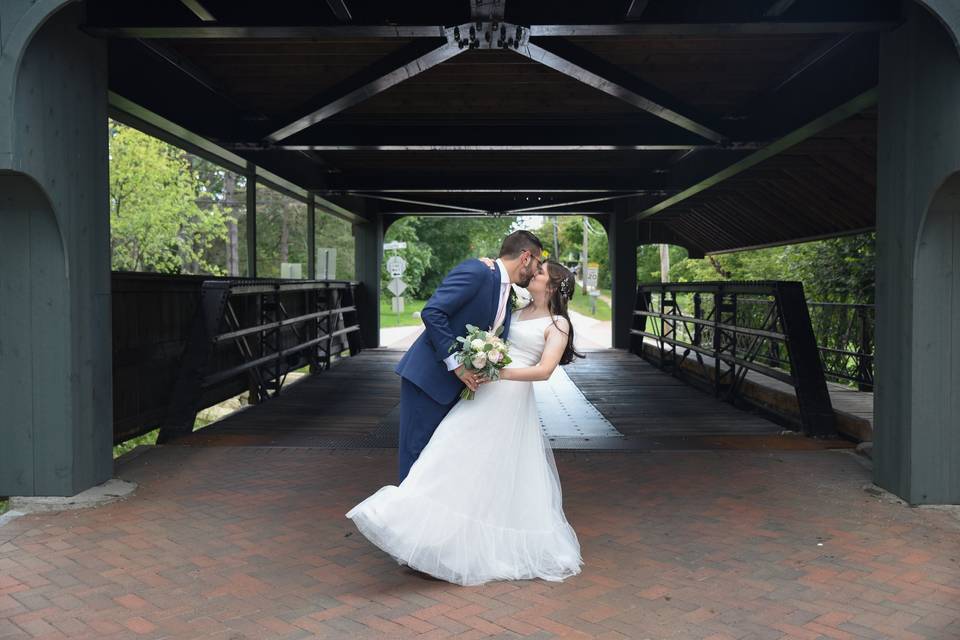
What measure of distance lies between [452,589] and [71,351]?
9.52 ft

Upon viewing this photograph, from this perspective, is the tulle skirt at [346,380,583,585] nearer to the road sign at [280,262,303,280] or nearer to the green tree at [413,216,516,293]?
the road sign at [280,262,303,280]

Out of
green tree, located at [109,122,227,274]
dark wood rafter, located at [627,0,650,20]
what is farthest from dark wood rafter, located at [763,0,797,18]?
green tree, located at [109,122,227,274]

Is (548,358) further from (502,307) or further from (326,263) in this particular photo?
(326,263)

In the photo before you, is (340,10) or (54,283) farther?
(340,10)

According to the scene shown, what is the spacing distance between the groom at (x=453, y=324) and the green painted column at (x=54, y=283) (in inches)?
95.4

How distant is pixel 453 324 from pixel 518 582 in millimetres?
1236

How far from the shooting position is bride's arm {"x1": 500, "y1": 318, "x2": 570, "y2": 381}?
3.91 meters

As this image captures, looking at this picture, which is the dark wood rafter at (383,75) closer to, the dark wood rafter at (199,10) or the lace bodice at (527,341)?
the dark wood rafter at (199,10)

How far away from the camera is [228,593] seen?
369cm

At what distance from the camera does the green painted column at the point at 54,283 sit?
16.0ft

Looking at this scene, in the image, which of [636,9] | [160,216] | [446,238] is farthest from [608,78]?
[446,238]

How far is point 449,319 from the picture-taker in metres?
3.92

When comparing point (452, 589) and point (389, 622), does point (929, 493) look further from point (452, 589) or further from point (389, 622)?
point (389, 622)

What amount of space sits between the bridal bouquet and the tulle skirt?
266 millimetres
